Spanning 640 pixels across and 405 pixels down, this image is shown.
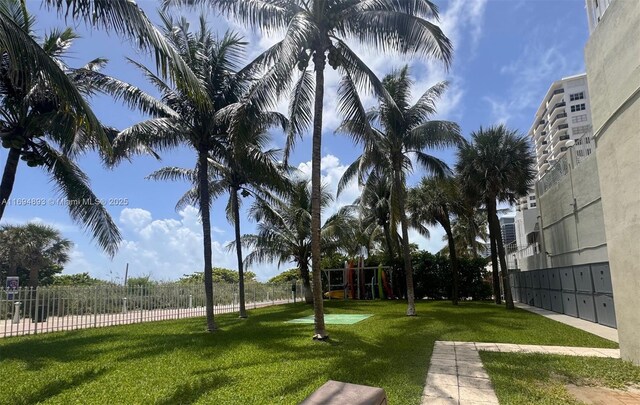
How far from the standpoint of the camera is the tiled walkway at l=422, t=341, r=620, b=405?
5270 mm

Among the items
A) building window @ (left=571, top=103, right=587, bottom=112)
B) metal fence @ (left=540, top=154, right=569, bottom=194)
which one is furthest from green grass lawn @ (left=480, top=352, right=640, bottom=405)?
building window @ (left=571, top=103, right=587, bottom=112)

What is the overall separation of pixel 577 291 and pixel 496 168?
605cm

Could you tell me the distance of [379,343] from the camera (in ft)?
29.7

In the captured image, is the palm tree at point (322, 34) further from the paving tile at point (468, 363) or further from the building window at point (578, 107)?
the building window at point (578, 107)

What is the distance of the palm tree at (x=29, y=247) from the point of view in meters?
26.9

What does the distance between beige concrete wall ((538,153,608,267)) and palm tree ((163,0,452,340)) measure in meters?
7.53

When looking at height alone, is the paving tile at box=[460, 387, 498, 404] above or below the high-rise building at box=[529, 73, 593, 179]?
below

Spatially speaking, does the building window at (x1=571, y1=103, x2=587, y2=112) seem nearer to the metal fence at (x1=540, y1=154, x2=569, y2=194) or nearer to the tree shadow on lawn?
the metal fence at (x1=540, y1=154, x2=569, y2=194)

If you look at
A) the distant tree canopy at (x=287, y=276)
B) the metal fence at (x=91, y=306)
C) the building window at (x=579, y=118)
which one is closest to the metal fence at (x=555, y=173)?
the metal fence at (x=91, y=306)

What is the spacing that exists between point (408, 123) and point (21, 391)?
49.4ft

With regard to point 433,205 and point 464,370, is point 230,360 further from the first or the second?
point 433,205

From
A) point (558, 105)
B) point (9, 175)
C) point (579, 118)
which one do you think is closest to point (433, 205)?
point (9, 175)

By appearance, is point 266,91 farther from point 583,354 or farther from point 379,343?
point 583,354

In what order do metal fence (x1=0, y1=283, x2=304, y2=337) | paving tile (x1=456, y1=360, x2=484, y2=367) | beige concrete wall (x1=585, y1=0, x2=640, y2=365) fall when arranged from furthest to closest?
metal fence (x1=0, y1=283, x2=304, y2=337), paving tile (x1=456, y1=360, x2=484, y2=367), beige concrete wall (x1=585, y1=0, x2=640, y2=365)
